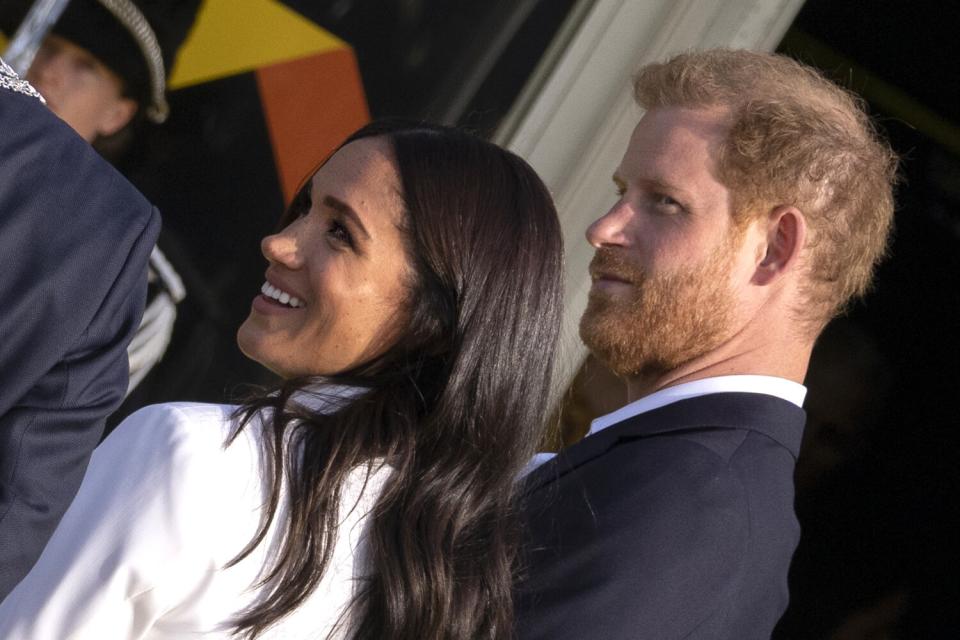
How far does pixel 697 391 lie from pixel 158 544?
2.77ft

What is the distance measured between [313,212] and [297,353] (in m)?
0.19

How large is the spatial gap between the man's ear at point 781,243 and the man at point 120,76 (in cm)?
152

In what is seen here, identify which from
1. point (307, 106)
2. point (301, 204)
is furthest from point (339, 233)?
point (307, 106)

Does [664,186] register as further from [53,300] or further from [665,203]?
[53,300]

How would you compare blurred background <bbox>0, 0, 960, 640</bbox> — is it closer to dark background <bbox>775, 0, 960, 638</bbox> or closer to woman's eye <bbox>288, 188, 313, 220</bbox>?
dark background <bbox>775, 0, 960, 638</bbox>

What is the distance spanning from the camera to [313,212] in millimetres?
1601

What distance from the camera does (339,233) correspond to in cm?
157

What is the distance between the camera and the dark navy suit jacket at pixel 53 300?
3.38 feet

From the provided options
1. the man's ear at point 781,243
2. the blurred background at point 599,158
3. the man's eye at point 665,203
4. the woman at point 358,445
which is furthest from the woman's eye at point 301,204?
the blurred background at point 599,158

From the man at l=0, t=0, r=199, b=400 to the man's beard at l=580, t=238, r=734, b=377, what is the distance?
1.35 metres

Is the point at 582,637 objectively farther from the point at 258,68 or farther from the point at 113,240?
the point at 258,68

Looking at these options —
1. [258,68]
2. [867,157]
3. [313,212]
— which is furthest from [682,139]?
[258,68]

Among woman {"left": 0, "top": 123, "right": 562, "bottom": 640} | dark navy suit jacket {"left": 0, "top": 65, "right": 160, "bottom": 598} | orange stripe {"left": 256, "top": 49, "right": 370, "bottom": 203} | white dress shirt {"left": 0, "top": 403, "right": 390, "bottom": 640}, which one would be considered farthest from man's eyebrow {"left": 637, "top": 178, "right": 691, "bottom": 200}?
orange stripe {"left": 256, "top": 49, "right": 370, "bottom": 203}

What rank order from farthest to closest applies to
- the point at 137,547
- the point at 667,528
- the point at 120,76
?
the point at 120,76 → the point at 667,528 → the point at 137,547
